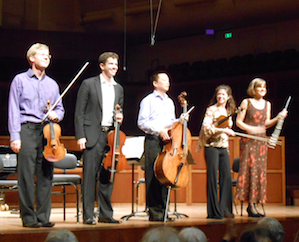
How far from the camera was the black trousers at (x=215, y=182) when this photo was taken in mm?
4492

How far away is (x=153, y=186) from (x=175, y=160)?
0.38 m

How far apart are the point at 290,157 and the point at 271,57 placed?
188 cm

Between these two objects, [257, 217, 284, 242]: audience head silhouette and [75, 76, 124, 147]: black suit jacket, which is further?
[75, 76, 124, 147]: black suit jacket

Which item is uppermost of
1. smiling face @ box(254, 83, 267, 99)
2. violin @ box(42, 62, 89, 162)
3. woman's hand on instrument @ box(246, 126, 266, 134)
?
smiling face @ box(254, 83, 267, 99)

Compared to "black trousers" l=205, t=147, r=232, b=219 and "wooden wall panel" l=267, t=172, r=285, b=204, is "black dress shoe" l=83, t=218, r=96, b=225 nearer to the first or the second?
"black trousers" l=205, t=147, r=232, b=219

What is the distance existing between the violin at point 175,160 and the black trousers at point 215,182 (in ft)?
1.47

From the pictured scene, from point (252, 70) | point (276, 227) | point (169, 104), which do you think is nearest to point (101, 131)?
point (169, 104)

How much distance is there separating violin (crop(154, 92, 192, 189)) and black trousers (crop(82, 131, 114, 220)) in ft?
1.52

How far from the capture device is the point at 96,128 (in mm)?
3986

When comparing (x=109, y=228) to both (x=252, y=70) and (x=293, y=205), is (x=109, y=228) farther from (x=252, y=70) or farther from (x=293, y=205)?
(x=252, y=70)

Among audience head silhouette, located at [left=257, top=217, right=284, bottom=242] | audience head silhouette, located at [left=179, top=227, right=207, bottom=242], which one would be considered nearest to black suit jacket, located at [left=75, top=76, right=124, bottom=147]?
audience head silhouette, located at [left=257, top=217, right=284, bottom=242]

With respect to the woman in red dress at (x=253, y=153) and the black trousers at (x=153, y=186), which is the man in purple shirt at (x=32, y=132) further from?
the woman in red dress at (x=253, y=153)

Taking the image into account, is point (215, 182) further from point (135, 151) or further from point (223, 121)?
point (135, 151)

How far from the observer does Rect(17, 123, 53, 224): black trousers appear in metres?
3.57
